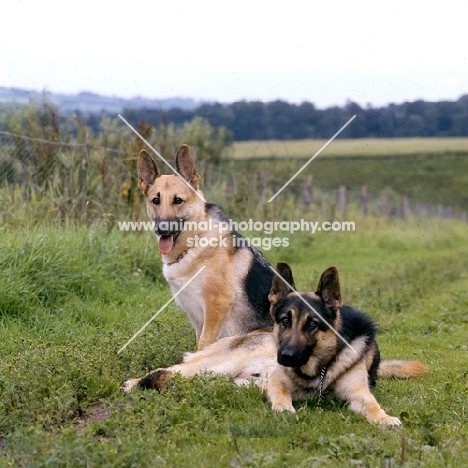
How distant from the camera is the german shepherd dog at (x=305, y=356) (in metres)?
5.60

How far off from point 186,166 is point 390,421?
347cm

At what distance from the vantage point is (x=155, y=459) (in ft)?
14.0

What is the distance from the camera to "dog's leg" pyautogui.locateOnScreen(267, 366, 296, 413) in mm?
5454

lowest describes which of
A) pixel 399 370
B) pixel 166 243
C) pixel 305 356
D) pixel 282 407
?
pixel 399 370

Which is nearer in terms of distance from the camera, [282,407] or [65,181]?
[282,407]

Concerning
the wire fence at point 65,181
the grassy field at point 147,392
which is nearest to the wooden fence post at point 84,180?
the wire fence at point 65,181

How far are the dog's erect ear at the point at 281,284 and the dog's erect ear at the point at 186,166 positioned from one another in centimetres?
189

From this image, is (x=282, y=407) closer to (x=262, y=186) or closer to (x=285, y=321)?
(x=285, y=321)

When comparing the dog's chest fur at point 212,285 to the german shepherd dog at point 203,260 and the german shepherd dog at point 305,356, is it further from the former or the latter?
the german shepherd dog at point 305,356

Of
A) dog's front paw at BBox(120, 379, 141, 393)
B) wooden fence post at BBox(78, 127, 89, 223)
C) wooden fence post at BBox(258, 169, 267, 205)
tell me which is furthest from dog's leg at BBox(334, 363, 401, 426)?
wooden fence post at BBox(258, 169, 267, 205)

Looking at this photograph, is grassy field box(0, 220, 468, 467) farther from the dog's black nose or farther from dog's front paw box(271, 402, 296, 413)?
the dog's black nose

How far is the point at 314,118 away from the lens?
46.5 meters

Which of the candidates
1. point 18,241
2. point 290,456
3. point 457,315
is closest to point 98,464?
point 290,456

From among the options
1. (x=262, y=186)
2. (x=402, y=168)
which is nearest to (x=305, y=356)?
(x=262, y=186)
